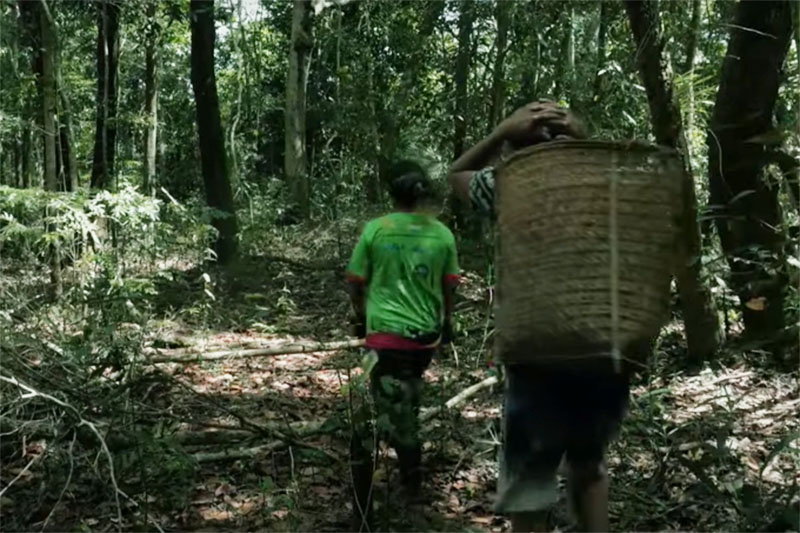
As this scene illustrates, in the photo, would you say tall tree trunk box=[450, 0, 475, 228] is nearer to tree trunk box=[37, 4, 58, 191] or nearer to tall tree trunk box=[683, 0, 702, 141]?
tall tree trunk box=[683, 0, 702, 141]

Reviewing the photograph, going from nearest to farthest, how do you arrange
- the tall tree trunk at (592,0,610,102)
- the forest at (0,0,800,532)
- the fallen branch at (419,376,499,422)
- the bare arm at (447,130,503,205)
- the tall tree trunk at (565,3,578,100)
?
1. the bare arm at (447,130,503,205)
2. the forest at (0,0,800,532)
3. the fallen branch at (419,376,499,422)
4. the tall tree trunk at (592,0,610,102)
5. the tall tree trunk at (565,3,578,100)

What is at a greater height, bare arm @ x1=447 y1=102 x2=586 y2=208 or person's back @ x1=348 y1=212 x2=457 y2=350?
bare arm @ x1=447 y1=102 x2=586 y2=208

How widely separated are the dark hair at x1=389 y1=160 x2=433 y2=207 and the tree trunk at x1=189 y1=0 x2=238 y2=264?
23.9 feet

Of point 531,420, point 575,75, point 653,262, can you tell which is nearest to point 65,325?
point 531,420

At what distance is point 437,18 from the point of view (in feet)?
46.1

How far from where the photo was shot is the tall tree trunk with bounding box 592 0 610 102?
10984mm

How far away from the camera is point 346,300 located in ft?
35.4

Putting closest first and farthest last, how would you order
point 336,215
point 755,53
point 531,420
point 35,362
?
point 531,420, point 35,362, point 755,53, point 336,215

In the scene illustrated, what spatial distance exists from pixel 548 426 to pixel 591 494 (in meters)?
0.35

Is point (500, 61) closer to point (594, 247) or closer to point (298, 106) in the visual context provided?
point (298, 106)

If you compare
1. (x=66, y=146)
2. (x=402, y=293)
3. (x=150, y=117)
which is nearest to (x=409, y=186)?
(x=402, y=293)

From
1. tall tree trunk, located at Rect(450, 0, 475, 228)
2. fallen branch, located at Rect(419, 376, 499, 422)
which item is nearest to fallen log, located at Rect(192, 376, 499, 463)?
fallen branch, located at Rect(419, 376, 499, 422)

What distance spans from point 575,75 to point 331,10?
808cm

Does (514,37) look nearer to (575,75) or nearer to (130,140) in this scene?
(575,75)
